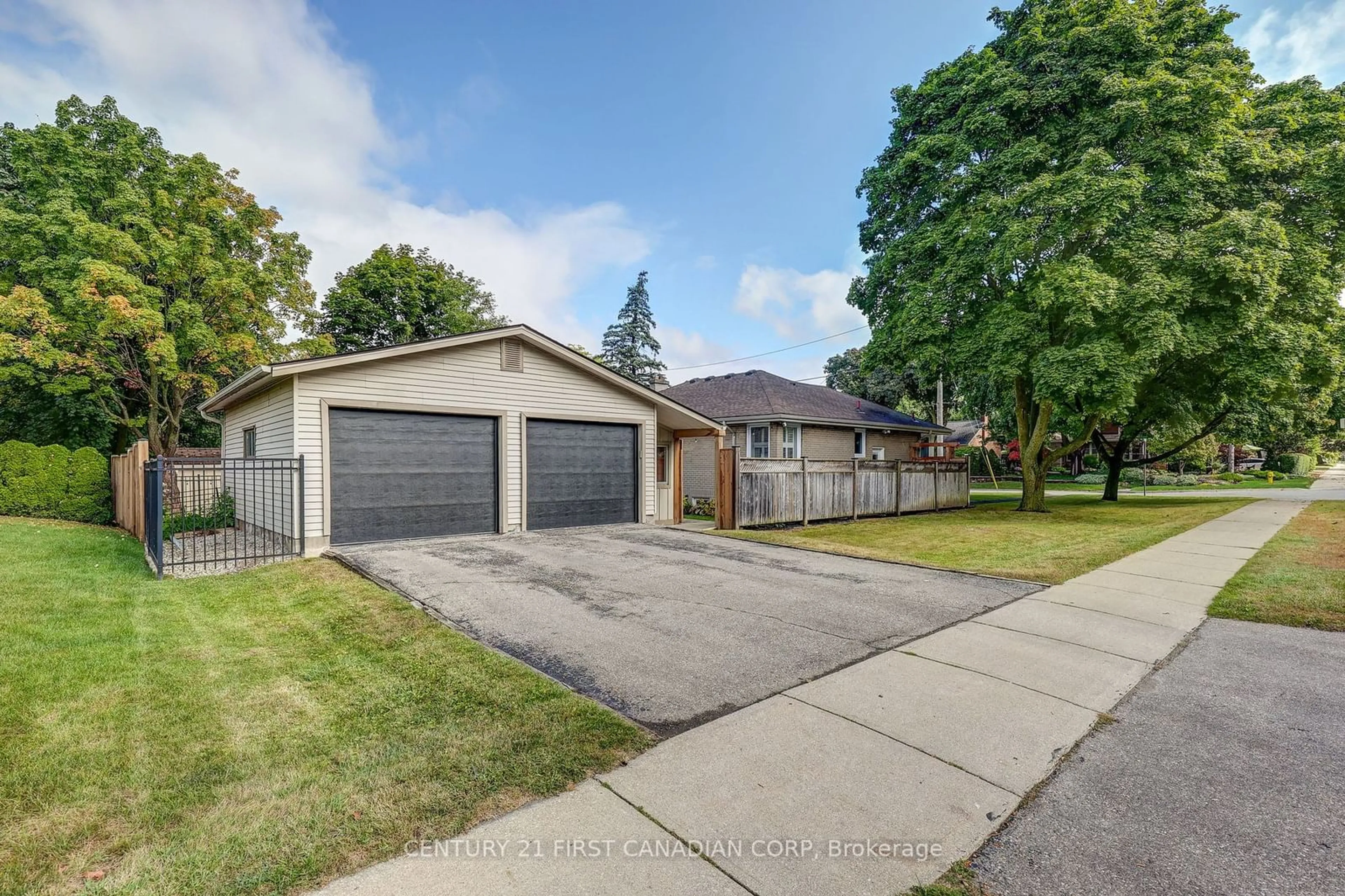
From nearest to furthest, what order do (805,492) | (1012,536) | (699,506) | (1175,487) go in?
(1012,536) → (805,492) → (699,506) → (1175,487)

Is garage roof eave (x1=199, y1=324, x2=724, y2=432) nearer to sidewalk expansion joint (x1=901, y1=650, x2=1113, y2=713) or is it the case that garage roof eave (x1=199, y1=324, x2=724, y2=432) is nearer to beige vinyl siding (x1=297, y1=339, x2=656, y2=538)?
beige vinyl siding (x1=297, y1=339, x2=656, y2=538)

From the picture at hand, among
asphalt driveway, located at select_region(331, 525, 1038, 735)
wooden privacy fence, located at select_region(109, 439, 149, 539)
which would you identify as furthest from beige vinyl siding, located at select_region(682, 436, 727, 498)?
wooden privacy fence, located at select_region(109, 439, 149, 539)

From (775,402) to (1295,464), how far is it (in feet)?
132

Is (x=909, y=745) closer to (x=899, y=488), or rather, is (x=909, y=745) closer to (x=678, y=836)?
(x=678, y=836)

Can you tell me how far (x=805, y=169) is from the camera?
1839cm

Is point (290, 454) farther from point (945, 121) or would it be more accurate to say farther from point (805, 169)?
point (945, 121)

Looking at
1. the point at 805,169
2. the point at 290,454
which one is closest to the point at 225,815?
the point at 290,454

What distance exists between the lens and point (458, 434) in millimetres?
10297

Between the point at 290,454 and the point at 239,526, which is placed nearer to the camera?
the point at 290,454

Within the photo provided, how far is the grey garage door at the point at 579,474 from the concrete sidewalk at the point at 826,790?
8.08m

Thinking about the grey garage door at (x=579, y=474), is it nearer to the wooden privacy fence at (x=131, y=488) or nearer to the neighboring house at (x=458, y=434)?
the neighboring house at (x=458, y=434)

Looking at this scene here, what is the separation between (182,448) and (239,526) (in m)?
11.1

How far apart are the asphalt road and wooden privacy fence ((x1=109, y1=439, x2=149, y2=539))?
11.5m

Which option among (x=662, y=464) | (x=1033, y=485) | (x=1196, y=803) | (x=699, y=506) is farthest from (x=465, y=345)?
(x=1033, y=485)
